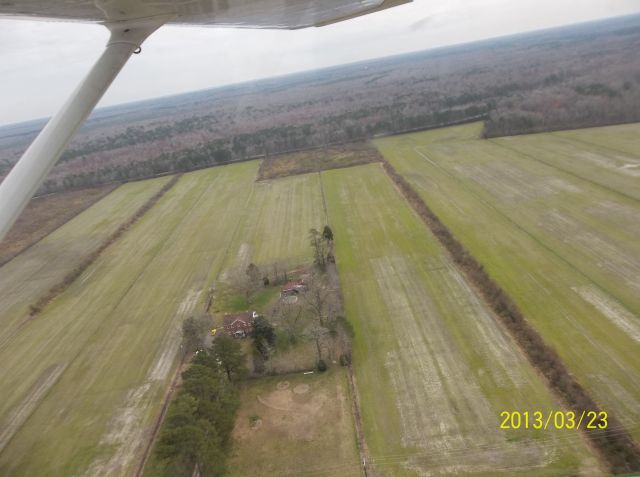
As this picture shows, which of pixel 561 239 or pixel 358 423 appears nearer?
pixel 358 423

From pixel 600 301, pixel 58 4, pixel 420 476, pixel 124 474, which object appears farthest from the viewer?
pixel 600 301

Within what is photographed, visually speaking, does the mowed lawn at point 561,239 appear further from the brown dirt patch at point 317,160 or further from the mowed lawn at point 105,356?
the mowed lawn at point 105,356

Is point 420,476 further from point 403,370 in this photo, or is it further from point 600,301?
point 600,301

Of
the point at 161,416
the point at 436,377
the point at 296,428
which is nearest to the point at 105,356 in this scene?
the point at 161,416

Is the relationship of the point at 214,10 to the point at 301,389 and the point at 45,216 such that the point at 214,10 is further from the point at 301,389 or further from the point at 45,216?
the point at 45,216

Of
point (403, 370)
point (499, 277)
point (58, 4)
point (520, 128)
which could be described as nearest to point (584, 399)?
point (403, 370)

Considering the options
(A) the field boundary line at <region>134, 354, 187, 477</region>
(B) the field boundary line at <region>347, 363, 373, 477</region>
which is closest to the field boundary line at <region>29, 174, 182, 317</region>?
(A) the field boundary line at <region>134, 354, 187, 477</region>
